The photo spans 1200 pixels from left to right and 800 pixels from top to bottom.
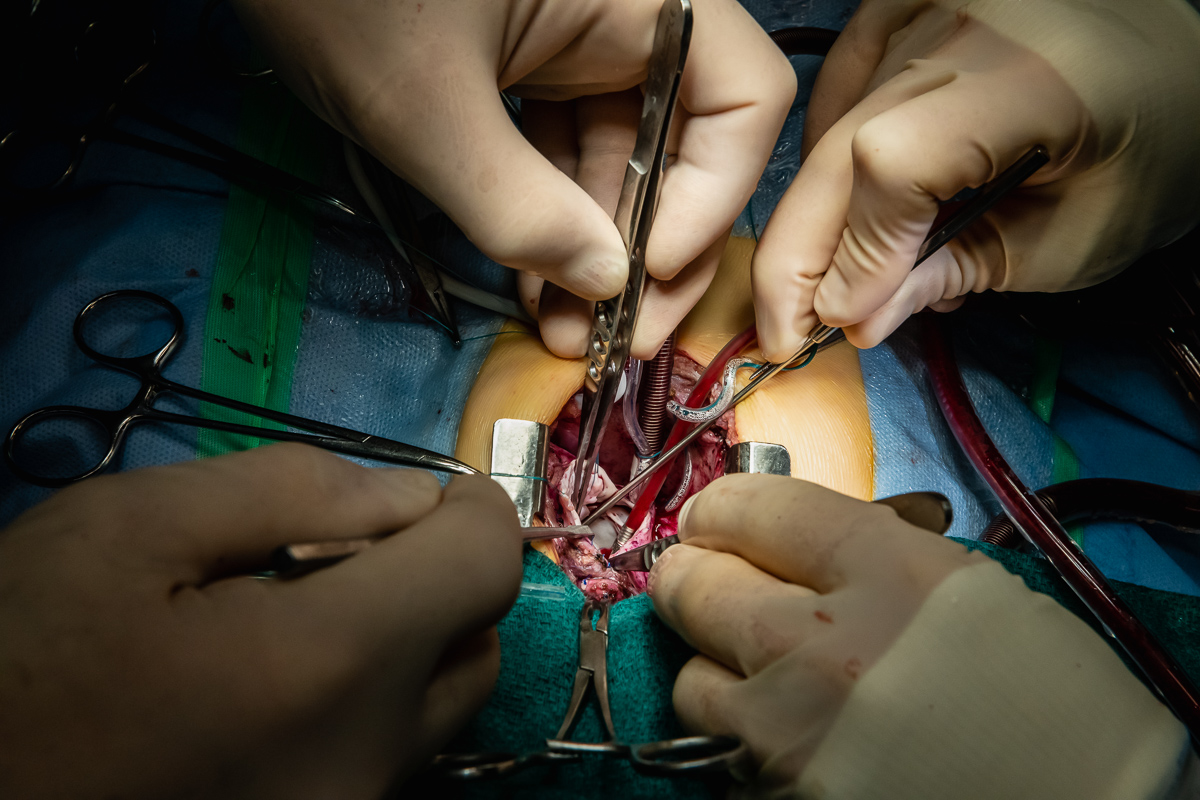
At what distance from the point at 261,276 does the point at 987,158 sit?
1.03 metres

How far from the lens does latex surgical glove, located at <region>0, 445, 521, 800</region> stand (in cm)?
43

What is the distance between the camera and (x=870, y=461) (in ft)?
3.72

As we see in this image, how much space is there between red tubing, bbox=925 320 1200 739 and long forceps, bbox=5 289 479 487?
0.81m

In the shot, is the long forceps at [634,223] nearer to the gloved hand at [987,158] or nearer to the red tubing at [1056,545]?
the gloved hand at [987,158]

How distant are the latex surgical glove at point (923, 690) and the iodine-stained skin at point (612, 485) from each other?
405 millimetres

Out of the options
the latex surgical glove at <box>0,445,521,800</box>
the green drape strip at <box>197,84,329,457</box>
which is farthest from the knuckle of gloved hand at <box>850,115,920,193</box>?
the green drape strip at <box>197,84,329,457</box>

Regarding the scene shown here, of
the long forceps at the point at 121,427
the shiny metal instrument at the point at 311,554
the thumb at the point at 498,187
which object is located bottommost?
the shiny metal instrument at the point at 311,554

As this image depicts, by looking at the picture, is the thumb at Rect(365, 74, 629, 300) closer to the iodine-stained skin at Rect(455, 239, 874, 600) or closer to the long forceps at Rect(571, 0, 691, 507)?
the long forceps at Rect(571, 0, 691, 507)

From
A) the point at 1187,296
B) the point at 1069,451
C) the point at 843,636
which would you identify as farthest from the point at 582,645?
the point at 1187,296

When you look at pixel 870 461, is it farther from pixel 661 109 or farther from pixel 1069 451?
pixel 661 109

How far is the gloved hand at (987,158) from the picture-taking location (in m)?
0.84

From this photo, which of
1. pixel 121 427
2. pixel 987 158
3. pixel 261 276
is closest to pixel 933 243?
pixel 987 158

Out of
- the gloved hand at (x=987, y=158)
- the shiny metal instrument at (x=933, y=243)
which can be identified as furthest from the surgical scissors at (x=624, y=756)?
the gloved hand at (x=987, y=158)

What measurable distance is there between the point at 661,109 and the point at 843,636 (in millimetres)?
608
